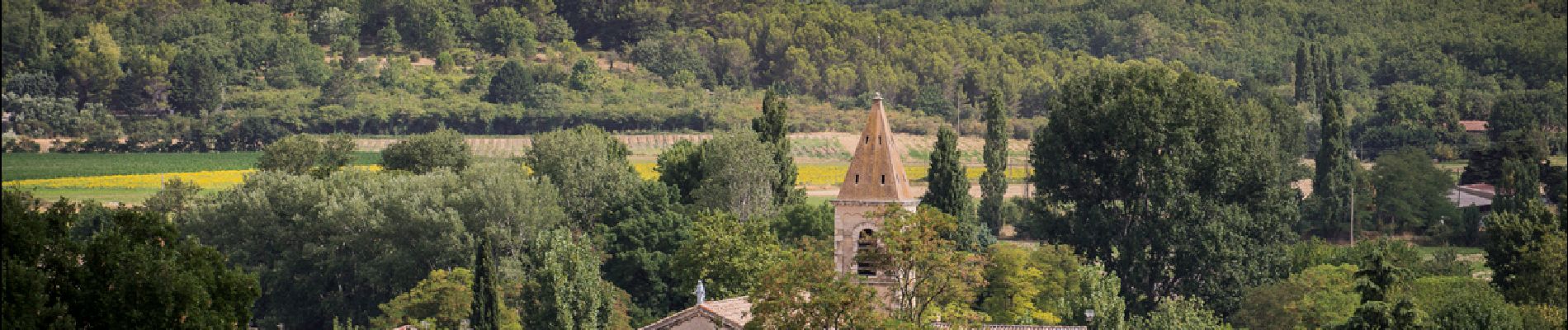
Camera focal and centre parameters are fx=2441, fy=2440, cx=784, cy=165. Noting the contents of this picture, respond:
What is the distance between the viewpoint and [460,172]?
10531cm

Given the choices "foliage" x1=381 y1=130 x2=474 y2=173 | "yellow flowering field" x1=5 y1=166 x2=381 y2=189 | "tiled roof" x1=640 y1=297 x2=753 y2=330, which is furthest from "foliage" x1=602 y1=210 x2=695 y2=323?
"yellow flowering field" x1=5 y1=166 x2=381 y2=189

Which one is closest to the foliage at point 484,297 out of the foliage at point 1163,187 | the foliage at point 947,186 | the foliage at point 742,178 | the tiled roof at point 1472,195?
the foliage at point 742,178

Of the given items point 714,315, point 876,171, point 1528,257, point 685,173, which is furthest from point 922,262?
point 685,173

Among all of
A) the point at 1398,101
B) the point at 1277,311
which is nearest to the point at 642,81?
the point at 1398,101

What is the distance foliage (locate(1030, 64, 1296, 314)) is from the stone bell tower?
2531cm

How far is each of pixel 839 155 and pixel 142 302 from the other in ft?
378

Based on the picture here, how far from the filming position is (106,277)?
48.2 metres

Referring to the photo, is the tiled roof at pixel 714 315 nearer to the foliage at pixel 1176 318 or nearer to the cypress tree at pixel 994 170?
the foliage at pixel 1176 318

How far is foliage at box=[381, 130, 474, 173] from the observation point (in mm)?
112625

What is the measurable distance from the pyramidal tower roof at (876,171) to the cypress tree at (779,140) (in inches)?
1091

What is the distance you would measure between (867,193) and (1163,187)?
30.2 metres

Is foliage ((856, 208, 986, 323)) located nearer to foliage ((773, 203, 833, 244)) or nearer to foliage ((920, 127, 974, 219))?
foliage ((773, 203, 833, 244))

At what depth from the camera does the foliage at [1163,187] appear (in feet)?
325

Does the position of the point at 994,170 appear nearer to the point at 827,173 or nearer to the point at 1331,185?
the point at 1331,185
